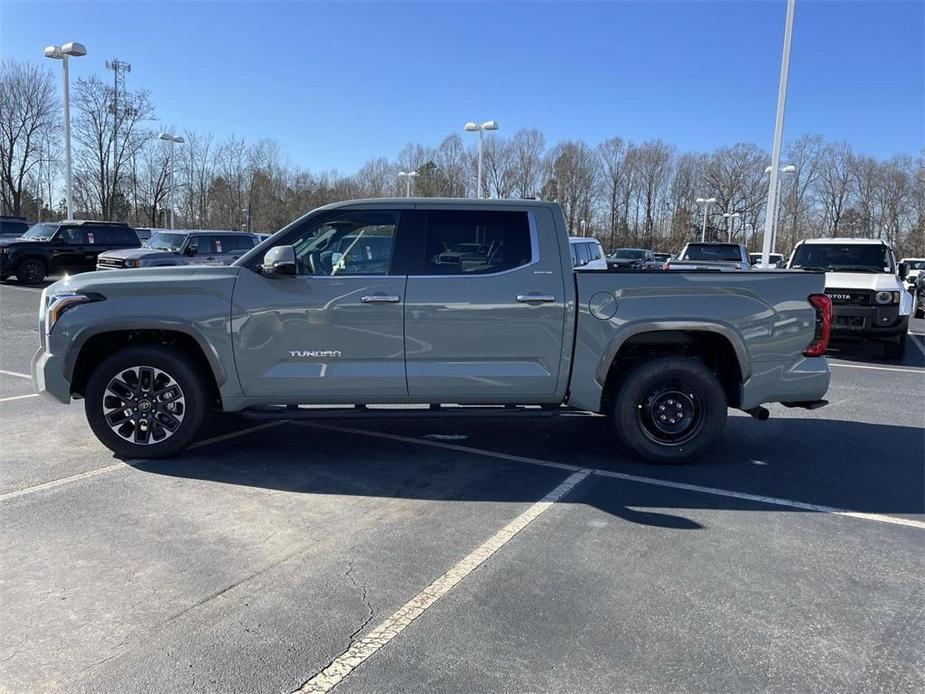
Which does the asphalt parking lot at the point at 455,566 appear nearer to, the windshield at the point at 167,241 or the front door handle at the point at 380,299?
the front door handle at the point at 380,299

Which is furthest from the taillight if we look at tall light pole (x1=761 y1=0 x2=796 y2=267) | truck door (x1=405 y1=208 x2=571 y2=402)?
tall light pole (x1=761 y1=0 x2=796 y2=267)

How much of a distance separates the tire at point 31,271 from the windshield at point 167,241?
14.3 ft

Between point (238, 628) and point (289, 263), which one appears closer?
point (238, 628)

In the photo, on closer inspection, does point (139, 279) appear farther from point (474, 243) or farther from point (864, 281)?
point (864, 281)

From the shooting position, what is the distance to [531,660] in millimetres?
2865

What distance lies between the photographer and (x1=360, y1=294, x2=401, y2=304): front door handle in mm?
5082

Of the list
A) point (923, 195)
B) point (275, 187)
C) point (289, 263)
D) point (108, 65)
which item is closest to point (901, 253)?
point (923, 195)

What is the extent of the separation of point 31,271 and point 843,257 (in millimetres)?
22007

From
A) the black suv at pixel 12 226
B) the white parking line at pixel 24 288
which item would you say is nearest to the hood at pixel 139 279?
the white parking line at pixel 24 288

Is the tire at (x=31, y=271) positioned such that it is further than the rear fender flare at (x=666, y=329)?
Yes

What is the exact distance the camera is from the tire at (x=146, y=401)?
16.9 feet

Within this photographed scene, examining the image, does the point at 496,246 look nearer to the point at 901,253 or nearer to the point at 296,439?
the point at 296,439

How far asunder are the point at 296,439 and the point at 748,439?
4.17 meters

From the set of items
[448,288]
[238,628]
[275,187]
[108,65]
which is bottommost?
[238,628]
